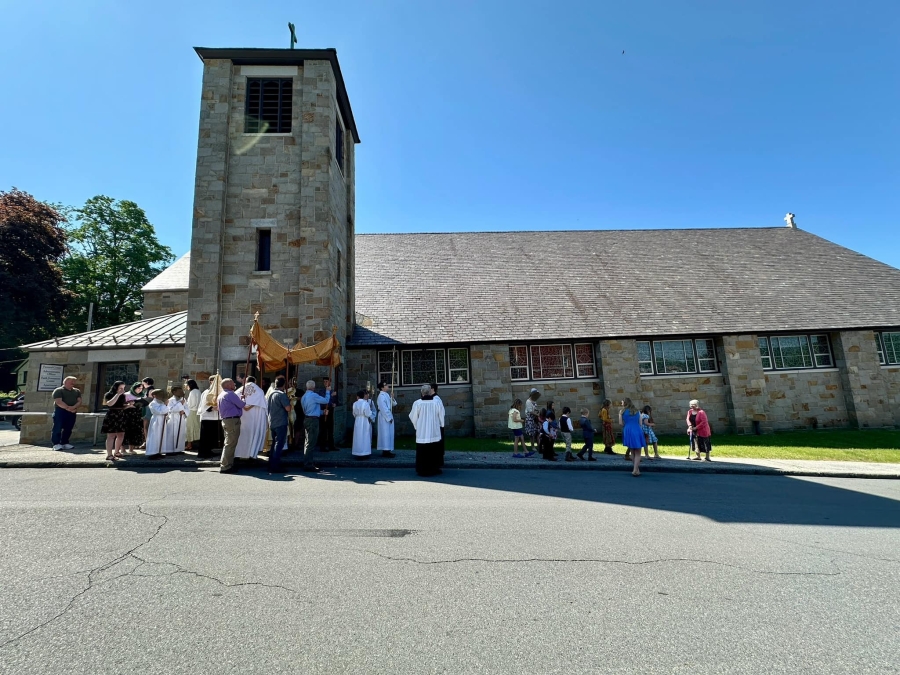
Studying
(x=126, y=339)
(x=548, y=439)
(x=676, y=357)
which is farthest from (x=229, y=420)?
(x=676, y=357)

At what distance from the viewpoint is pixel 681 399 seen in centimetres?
1691

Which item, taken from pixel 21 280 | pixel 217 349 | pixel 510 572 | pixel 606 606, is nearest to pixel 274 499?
pixel 510 572

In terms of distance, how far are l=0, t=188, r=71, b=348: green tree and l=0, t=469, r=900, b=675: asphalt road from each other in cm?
2707

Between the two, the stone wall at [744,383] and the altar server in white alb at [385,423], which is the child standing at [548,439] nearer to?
the altar server in white alb at [385,423]

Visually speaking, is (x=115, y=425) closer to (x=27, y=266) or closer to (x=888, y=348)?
(x=27, y=266)

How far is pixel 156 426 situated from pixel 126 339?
5893 millimetres

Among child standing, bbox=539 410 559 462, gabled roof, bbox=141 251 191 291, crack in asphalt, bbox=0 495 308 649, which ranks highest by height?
gabled roof, bbox=141 251 191 291

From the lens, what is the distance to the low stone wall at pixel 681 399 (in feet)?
54.7

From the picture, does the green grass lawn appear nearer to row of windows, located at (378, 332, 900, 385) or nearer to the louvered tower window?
row of windows, located at (378, 332, 900, 385)

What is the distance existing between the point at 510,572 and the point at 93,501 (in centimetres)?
648

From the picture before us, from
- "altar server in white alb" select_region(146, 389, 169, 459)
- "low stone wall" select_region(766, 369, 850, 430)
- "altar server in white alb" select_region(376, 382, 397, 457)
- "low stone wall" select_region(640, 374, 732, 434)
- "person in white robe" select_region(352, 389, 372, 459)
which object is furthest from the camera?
"low stone wall" select_region(766, 369, 850, 430)

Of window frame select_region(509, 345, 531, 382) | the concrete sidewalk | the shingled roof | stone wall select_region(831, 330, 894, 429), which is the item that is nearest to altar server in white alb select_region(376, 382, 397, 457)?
the concrete sidewalk

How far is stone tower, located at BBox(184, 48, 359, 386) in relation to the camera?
12453mm

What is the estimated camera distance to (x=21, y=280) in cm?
2508
